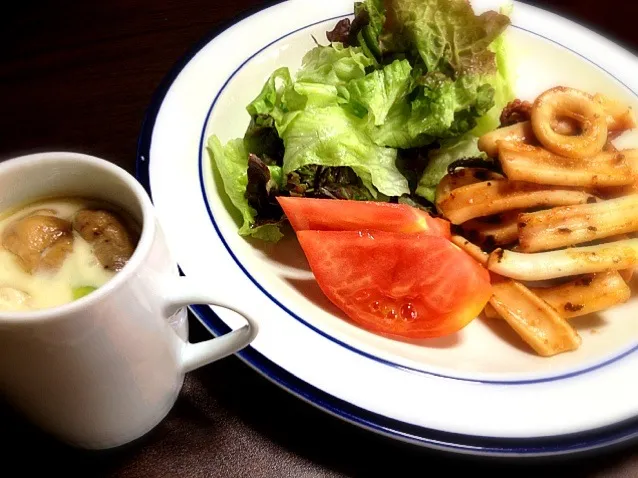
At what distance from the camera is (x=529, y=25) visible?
2.38m

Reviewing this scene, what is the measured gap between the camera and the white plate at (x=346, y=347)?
1.19 m

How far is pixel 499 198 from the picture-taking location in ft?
5.37

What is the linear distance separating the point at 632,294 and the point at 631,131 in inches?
28.6

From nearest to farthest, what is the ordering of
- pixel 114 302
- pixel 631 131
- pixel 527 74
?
pixel 114 302 → pixel 631 131 → pixel 527 74

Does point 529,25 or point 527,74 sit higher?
point 529,25

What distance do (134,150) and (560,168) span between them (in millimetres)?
1263

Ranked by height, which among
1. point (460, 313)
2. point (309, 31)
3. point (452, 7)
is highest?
point (452, 7)

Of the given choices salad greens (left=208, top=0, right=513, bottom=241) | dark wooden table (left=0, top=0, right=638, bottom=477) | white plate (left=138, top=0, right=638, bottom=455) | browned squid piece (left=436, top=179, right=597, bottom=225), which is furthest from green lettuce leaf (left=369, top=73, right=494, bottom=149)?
dark wooden table (left=0, top=0, right=638, bottom=477)

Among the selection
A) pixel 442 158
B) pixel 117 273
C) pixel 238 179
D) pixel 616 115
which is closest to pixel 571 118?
pixel 616 115

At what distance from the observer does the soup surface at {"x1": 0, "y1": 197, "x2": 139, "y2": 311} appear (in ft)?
3.09

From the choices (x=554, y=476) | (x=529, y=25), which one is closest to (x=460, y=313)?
(x=554, y=476)

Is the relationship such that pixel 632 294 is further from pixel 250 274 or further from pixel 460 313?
pixel 250 274

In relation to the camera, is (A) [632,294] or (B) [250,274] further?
(A) [632,294]

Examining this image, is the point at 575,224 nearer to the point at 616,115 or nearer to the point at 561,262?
the point at 561,262
